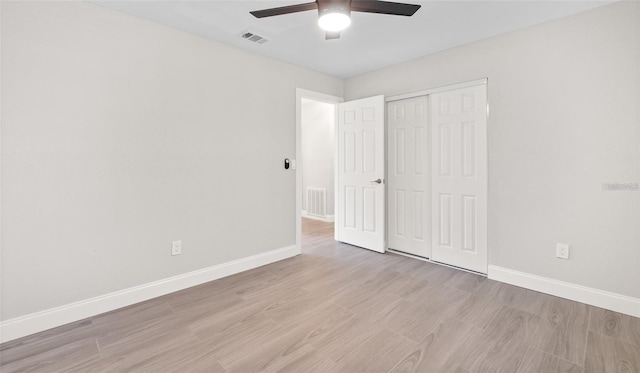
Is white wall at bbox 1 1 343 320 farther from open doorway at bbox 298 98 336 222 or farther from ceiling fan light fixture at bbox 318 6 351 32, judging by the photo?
open doorway at bbox 298 98 336 222

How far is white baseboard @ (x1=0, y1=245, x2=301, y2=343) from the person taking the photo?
1.98 metres

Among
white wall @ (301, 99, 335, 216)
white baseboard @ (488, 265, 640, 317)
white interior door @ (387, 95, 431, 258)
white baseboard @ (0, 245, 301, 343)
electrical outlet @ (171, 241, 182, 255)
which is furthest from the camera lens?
white wall @ (301, 99, 335, 216)

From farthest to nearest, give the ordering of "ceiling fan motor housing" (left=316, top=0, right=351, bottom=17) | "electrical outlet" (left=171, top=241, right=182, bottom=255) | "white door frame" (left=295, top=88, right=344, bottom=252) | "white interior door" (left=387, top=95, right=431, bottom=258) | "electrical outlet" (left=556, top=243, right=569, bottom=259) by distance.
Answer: "white door frame" (left=295, top=88, right=344, bottom=252)
"white interior door" (left=387, top=95, right=431, bottom=258)
"electrical outlet" (left=171, top=241, right=182, bottom=255)
"electrical outlet" (left=556, top=243, right=569, bottom=259)
"ceiling fan motor housing" (left=316, top=0, right=351, bottom=17)

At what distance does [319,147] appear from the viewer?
20.0ft

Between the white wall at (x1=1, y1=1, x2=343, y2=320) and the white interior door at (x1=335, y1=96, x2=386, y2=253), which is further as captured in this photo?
the white interior door at (x1=335, y1=96, x2=386, y2=253)

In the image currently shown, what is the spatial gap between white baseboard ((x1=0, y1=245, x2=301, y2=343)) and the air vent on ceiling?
7.59 ft

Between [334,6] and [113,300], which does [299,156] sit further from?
[113,300]

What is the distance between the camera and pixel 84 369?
1.66 m

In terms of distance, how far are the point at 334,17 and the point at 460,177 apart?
2.23m

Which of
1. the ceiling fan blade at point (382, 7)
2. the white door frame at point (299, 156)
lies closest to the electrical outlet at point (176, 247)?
the white door frame at point (299, 156)

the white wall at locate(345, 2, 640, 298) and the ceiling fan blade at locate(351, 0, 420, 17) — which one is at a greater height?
the ceiling fan blade at locate(351, 0, 420, 17)

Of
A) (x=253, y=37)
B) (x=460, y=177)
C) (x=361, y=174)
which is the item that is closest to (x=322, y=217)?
(x=361, y=174)

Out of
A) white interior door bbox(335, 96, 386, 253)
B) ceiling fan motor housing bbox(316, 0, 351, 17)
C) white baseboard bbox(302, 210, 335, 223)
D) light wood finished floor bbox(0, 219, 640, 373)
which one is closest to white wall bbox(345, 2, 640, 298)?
light wood finished floor bbox(0, 219, 640, 373)

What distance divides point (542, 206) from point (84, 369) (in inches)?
143
